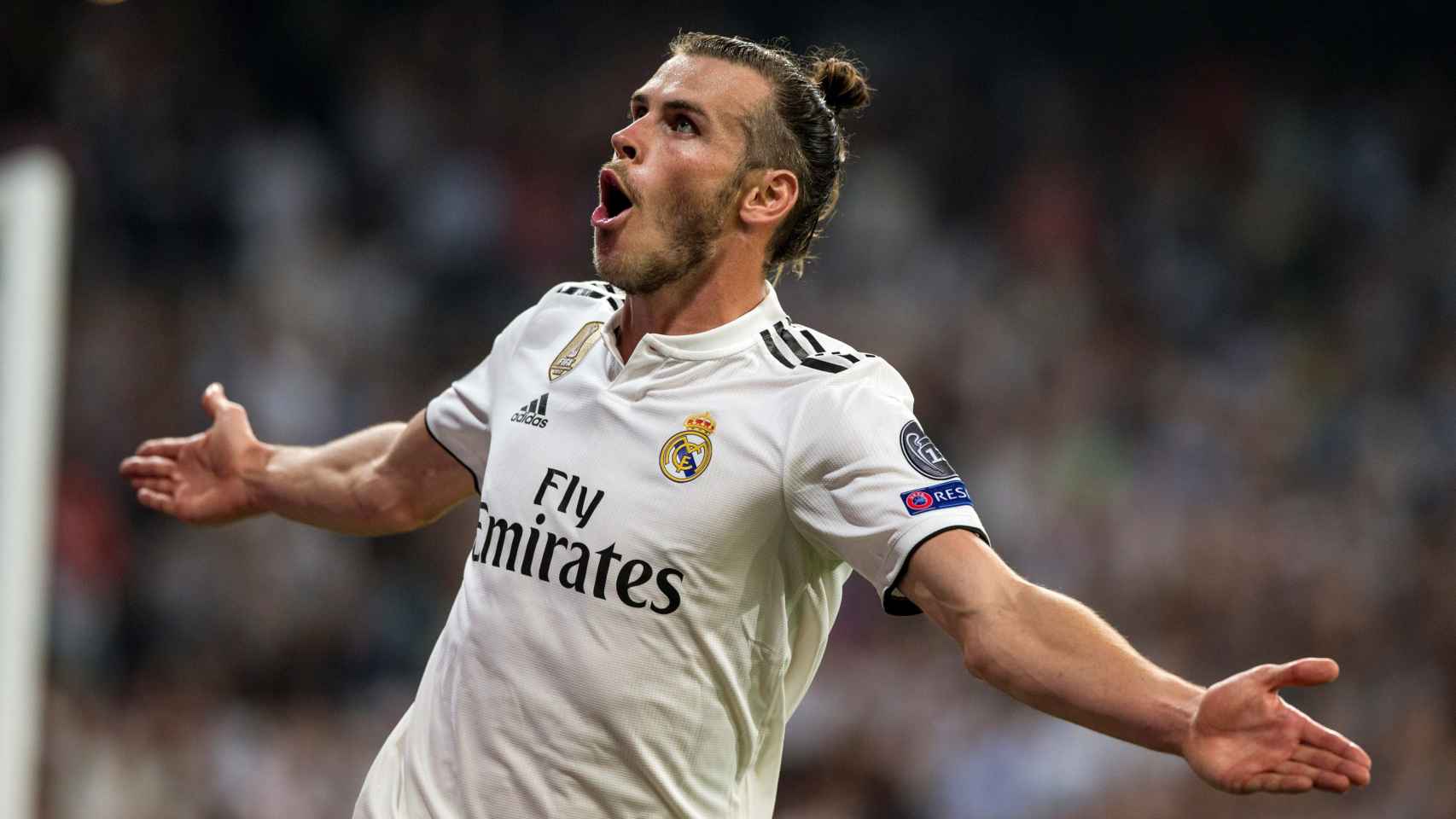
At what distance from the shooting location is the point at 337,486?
4.32 m

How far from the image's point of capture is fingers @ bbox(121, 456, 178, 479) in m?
4.51

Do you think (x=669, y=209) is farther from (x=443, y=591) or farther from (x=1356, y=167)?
(x=1356, y=167)

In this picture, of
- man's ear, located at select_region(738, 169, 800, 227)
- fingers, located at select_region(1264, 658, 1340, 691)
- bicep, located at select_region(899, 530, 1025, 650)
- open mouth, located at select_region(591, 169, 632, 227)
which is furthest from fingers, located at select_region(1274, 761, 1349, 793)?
open mouth, located at select_region(591, 169, 632, 227)

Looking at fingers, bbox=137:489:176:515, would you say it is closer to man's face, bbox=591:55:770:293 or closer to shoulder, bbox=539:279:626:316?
shoulder, bbox=539:279:626:316

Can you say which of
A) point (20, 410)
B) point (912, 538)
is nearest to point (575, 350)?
point (912, 538)

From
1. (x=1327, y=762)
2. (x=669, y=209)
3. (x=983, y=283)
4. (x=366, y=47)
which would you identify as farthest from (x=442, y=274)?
(x=1327, y=762)

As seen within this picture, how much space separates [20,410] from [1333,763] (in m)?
3.56

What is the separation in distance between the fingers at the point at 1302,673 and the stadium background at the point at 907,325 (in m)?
6.06

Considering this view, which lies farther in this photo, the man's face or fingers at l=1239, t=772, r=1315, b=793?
the man's face

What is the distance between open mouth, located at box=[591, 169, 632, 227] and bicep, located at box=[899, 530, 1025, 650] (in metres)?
1.06

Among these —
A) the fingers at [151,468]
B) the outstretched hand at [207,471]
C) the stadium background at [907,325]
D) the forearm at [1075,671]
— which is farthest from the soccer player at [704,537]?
the stadium background at [907,325]

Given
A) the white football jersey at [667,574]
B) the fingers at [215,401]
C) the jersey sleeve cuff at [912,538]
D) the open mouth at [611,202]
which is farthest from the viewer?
the fingers at [215,401]

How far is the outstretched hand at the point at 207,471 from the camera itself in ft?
14.6

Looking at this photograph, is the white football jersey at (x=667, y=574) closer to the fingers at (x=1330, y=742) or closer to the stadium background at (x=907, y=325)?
the fingers at (x=1330, y=742)
